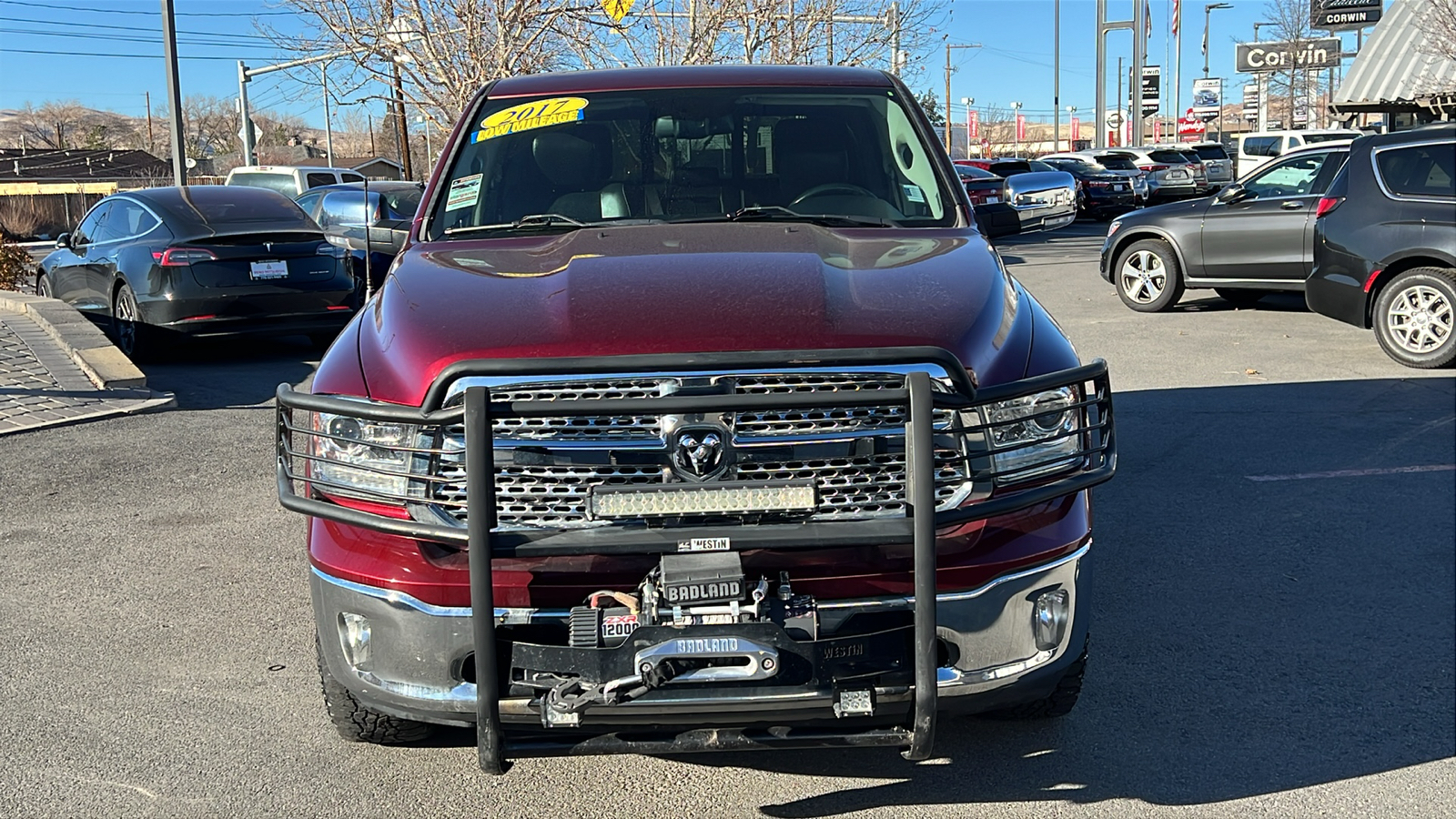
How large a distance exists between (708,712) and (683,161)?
91.0 inches

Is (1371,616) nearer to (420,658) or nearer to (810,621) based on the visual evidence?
(810,621)

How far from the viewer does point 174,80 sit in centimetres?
2103

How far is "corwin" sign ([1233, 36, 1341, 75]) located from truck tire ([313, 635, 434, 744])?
5844 centimetres

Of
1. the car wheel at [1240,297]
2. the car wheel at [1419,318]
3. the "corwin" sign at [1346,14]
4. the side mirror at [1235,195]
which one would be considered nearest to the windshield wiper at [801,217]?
the car wheel at [1419,318]

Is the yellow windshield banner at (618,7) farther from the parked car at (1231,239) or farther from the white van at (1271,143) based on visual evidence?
the white van at (1271,143)

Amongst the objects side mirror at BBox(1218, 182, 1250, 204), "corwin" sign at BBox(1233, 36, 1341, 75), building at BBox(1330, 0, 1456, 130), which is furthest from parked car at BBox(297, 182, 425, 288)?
"corwin" sign at BBox(1233, 36, 1341, 75)

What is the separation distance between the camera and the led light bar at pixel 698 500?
112 inches

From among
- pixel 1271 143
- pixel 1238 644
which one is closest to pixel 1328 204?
pixel 1238 644

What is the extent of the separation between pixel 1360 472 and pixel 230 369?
856 cm

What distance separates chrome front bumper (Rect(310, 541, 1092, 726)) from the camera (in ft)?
9.52

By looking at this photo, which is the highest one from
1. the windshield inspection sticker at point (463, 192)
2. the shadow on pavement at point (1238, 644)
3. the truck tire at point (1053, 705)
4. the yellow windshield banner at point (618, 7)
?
the yellow windshield banner at point (618, 7)

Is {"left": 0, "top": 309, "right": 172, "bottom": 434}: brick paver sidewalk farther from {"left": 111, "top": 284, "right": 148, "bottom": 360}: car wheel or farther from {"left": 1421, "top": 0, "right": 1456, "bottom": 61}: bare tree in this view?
{"left": 1421, "top": 0, "right": 1456, "bottom": 61}: bare tree

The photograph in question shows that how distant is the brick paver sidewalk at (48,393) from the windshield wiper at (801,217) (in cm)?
590

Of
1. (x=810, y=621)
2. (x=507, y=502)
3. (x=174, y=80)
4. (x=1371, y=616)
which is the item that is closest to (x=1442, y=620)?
(x=1371, y=616)
